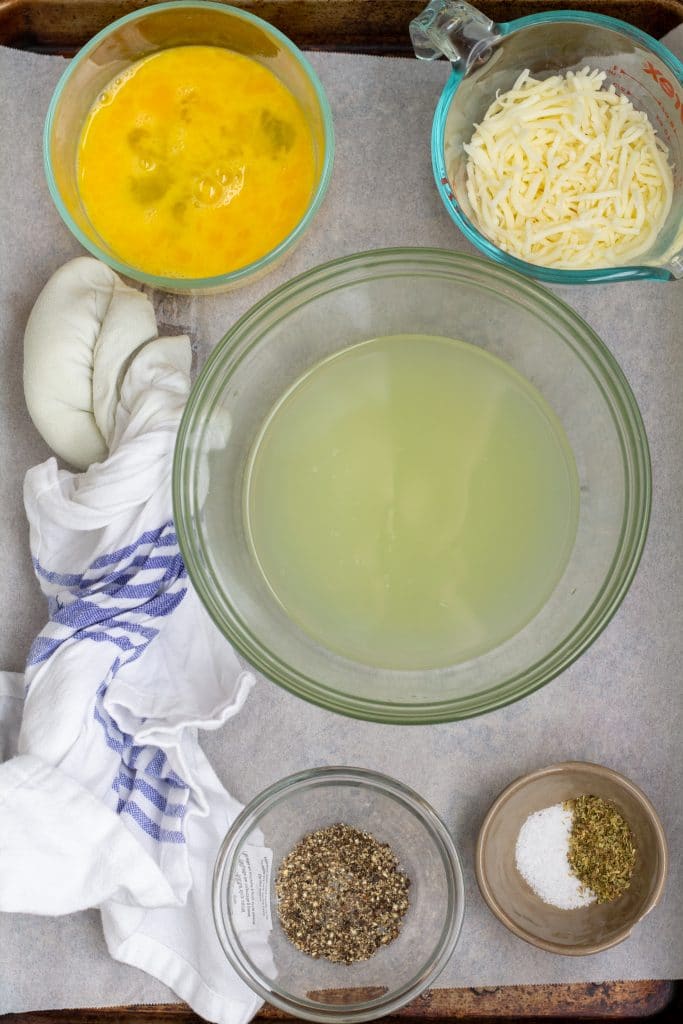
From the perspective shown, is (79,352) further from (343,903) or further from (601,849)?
(601,849)

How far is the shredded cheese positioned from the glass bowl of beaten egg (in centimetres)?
19

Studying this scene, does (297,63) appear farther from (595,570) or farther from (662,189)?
(595,570)

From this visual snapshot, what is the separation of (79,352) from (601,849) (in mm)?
792

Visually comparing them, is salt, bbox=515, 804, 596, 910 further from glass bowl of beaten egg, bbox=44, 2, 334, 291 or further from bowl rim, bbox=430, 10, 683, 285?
glass bowl of beaten egg, bbox=44, 2, 334, 291

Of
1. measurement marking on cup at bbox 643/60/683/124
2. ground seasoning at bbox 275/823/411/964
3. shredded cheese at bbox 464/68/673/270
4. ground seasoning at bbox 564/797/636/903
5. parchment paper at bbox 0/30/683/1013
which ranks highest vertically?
measurement marking on cup at bbox 643/60/683/124

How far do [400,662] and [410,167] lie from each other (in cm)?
56

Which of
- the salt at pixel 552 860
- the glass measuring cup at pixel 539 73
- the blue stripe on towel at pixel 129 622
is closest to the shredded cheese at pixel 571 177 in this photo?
the glass measuring cup at pixel 539 73

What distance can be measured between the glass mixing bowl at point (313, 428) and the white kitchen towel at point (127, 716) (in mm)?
56

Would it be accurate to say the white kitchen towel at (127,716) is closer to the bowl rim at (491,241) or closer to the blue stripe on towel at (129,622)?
the blue stripe on towel at (129,622)

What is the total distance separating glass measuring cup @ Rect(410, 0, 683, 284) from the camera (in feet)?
3.15

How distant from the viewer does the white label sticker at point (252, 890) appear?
1.07m

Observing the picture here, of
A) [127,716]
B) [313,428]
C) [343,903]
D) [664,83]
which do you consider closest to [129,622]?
[127,716]

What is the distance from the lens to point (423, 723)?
943 millimetres

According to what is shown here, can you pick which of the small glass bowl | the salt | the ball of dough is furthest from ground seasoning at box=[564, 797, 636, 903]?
the ball of dough
